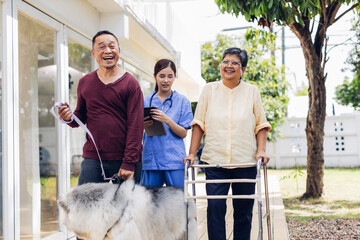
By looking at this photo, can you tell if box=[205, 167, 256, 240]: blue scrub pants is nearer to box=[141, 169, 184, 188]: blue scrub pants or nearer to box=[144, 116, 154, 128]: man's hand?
box=[141, 169, 184, 188]: blue scrub pants

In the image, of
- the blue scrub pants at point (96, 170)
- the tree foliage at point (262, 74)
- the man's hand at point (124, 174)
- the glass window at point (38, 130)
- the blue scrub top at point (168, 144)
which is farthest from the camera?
the tree foliage at point (262, 74)

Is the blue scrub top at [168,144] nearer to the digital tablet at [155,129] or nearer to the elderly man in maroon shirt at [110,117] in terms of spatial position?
the digital tablet at [155,129]

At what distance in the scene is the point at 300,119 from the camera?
17031mm

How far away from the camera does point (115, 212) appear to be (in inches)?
97.0

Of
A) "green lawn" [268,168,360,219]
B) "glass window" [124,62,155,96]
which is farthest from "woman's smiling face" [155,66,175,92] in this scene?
"glass window" [124,62,155,96]

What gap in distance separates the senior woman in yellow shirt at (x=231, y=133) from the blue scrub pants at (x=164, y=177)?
226 mm

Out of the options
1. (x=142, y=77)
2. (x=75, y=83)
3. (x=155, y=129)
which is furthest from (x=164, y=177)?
(x=142, y=77)

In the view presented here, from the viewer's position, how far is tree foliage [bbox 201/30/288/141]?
15766 millimetres

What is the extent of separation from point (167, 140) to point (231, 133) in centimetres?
53

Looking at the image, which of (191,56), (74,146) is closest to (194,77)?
(191,56)

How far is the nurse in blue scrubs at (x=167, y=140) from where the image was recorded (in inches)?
133

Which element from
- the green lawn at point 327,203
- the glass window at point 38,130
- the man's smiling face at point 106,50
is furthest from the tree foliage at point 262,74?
the man's smiling face at point 106,50

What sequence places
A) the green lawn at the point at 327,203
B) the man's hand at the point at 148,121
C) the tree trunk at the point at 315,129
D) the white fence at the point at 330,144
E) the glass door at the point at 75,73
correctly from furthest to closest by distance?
the white fence at the point at 330,144, the tree trunk at the point at 315,129, the green lawn at the point at 327,203, the glass door at the point at 75,73, the man's hand at the point at 148,121

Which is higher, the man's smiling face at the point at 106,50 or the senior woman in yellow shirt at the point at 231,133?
the man's smiling face at the point at 106,50
